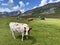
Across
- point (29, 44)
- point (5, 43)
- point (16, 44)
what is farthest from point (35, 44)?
point (5, 43)

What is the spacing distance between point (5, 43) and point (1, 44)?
75 cm

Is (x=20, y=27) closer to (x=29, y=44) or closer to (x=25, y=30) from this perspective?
(x=25, y=30)

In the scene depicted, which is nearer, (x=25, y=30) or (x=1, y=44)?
(x=1, y=44)

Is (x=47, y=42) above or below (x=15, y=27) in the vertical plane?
below

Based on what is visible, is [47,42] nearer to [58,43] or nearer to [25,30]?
[58,43]

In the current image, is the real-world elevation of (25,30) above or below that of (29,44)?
above

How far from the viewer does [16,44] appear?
22016 mm

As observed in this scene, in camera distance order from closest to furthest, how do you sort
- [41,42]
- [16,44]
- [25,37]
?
1. [16,44]
2. [41,42]
3. [25,37]

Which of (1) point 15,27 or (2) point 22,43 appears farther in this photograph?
(1) point 15,27

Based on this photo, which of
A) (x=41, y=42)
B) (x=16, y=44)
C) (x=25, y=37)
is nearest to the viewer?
(x=16, y=44)

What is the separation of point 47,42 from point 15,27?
555cm

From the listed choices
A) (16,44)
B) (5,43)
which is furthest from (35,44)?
(5,43)

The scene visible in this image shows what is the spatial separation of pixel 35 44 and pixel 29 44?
0.90m

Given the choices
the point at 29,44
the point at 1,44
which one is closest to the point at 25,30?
the point at 29,44
